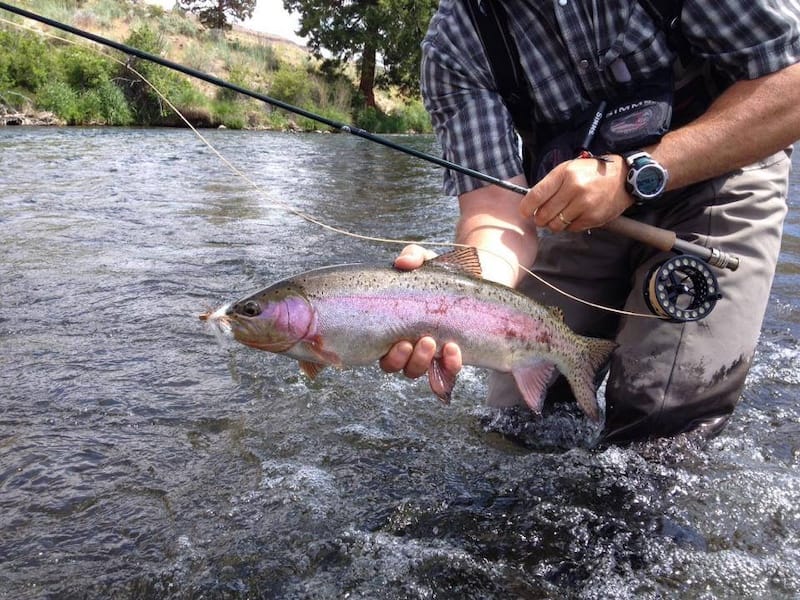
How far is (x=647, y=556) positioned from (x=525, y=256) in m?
1.23

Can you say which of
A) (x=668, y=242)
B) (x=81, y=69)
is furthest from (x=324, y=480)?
(x=81, y=69)

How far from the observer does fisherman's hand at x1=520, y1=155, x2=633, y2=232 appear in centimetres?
226

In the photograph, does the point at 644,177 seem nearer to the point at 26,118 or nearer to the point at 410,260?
the point at 410,260

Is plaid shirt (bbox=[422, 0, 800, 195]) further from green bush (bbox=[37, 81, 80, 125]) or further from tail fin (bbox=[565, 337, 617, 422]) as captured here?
green bush (bbox=[37, 81, 80, 125])

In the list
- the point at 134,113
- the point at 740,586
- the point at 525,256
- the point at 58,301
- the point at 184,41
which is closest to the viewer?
the point at 740,586

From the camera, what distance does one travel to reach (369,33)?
121 ft

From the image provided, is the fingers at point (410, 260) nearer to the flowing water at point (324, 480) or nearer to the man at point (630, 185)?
the man at point (630, 185)

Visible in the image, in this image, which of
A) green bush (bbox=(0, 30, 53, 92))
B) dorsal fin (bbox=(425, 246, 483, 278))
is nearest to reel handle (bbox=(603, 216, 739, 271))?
dorsal fin (bbox=(425, 246, 483, 278))

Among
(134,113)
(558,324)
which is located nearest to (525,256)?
(558,324)

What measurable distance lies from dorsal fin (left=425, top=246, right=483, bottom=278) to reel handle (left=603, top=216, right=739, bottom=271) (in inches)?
20.0

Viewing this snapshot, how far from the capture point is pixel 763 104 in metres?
2.40

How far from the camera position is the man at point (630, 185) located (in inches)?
94.0

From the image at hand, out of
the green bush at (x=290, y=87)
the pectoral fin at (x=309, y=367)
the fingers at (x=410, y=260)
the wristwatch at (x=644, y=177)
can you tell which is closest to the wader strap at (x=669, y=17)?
the wristwatch at (x=644, y=177)

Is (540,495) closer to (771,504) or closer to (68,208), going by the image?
(771,504)
